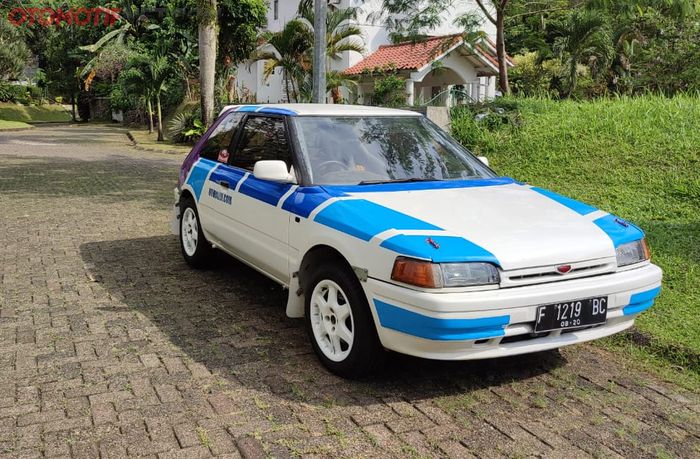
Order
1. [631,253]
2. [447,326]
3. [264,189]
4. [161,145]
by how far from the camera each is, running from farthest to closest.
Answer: [161,145], [264,189], [631,253], [447,326]

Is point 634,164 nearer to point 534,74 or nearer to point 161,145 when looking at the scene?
point 161,145

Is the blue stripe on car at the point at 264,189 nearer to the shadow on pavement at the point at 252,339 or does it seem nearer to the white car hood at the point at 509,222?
the white car hood at the point at 509,222

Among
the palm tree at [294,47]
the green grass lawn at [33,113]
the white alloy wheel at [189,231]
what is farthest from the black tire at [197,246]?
the green grass lawn at [33,113]

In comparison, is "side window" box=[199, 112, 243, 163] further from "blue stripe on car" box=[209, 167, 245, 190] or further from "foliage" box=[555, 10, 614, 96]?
"foliage" box=[555, 10, 614, 96]

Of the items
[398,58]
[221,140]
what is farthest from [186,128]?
[221,140]

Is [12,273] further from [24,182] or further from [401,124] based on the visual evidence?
[24,182]

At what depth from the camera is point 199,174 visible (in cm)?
666

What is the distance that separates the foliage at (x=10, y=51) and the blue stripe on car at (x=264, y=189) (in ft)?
138

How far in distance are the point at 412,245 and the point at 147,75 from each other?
23784 mm

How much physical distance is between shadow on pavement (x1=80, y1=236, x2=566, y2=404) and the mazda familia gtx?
22 centimetres

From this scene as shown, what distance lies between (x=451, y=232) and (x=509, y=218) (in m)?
0.51

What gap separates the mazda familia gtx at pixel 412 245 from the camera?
12.6ft

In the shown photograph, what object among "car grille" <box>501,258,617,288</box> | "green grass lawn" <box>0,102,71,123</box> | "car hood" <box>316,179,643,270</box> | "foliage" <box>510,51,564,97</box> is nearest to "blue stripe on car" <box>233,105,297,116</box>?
"car hood" <box>316,179,643,270</box>

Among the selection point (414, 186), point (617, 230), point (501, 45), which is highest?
point (501, 45)
